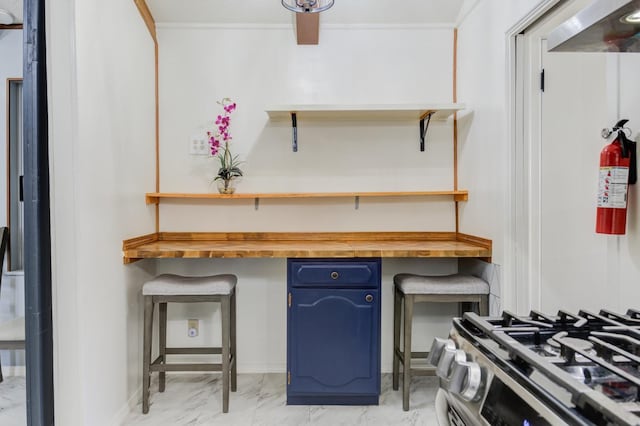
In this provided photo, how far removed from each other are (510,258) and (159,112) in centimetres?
234

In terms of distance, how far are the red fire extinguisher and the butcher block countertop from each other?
79 centimetres

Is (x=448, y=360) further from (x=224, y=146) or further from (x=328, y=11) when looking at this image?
(x=328, y=11)

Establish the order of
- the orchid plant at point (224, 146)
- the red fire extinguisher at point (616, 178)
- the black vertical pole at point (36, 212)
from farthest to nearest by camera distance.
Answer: the orchid plant at point (224, 146) → the black vertical pole at point (36, 212) → the red fire extinguisher at point (616, 178)

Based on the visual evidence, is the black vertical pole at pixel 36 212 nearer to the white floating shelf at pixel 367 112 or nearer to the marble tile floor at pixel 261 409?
the marble tile floor at pixel 261 409

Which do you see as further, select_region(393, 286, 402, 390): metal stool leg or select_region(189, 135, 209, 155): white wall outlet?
select_region(189, 135, 209, 155): white wall outlet

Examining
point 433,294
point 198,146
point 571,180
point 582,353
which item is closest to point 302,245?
point 433,294

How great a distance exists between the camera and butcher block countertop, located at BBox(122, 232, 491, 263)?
84.4 inches

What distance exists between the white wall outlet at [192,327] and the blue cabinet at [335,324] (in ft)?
2.69

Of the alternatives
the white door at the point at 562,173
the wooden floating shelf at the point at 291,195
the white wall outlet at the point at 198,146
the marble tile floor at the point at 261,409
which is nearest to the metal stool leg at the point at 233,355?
the marble tile floor at the point at 261,409

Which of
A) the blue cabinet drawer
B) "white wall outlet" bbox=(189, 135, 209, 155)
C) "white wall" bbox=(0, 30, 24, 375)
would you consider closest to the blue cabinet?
the blue cabinet drawer

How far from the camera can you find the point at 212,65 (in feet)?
8.78

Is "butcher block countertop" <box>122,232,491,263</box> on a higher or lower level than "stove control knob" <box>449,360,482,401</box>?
higher

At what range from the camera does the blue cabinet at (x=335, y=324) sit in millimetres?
2170

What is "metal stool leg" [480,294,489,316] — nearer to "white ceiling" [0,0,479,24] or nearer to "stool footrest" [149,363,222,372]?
"stool footrest" [149,363,222,372]
